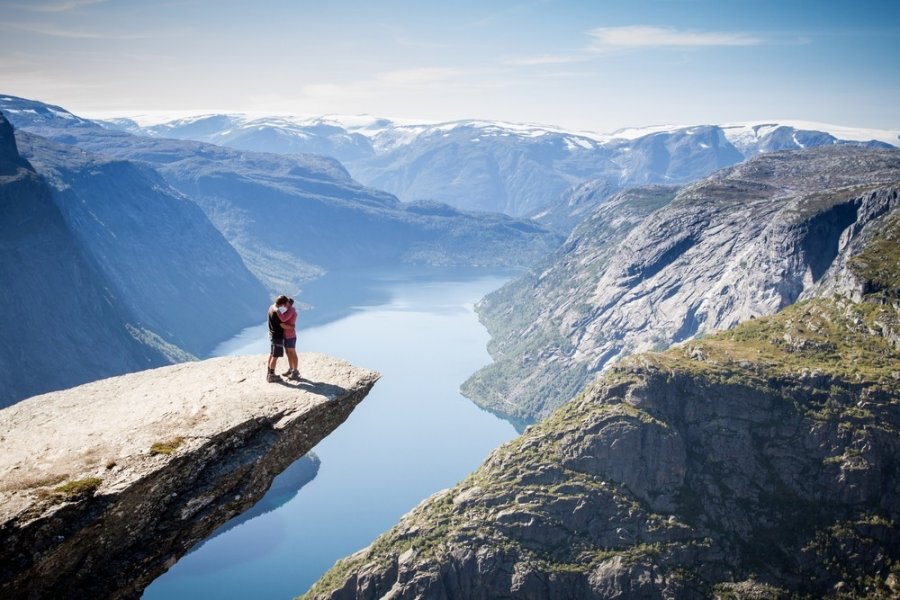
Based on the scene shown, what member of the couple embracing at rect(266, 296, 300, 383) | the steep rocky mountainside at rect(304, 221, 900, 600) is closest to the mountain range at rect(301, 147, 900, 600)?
the steep rocky mountainside at rect(304, 221, 900, 600)

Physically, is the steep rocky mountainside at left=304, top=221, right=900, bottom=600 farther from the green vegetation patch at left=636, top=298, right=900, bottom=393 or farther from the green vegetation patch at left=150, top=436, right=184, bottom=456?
the green vegetation patch at left=150, top=436, right=184, bottom=456

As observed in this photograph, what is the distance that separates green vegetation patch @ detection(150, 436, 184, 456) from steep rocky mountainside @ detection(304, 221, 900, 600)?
276 ft

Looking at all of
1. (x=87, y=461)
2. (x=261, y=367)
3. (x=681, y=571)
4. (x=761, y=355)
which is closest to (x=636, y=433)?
(x=681, y=571)

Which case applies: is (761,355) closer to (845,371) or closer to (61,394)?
(845,371)

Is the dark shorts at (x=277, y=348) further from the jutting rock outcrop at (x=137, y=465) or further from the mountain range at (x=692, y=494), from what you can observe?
the mountain range at (x=692, y=494)

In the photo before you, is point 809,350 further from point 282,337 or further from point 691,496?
point 282,337

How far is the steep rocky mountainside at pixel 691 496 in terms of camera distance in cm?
9712

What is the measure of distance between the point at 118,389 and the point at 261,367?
557 centimetres

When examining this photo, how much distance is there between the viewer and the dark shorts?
→ 2643 cm

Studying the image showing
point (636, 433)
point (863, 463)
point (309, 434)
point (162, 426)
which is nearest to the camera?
point (162, 426)

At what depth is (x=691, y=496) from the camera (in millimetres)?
107812

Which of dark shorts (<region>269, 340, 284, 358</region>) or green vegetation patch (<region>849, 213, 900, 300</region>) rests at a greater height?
dark shorts (<region>269, 340, 284, 358</region>)

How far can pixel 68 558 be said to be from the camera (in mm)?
19578

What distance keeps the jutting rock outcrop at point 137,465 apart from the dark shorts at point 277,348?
117 cm
